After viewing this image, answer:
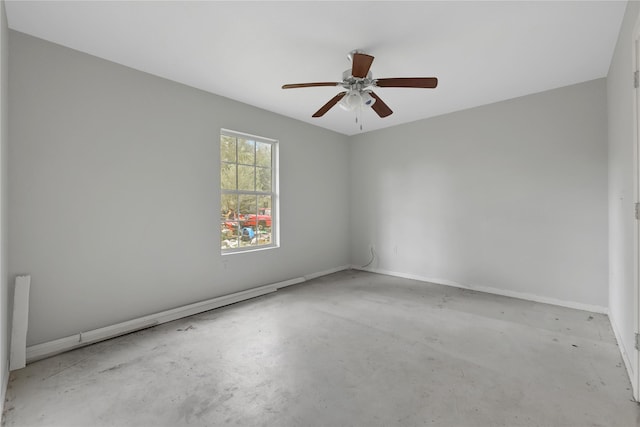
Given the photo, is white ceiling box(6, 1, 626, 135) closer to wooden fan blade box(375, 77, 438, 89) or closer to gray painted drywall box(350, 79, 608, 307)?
wooden fan blade box(375, 77, 438, 89)

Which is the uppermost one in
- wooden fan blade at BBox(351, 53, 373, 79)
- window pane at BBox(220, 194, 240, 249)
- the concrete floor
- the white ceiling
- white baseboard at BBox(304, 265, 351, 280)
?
the white ceiling

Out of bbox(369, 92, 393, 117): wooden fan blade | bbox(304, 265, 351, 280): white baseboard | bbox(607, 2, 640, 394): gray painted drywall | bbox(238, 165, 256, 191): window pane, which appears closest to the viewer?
bbox(607, 2, 640, 394): gray painted drywall

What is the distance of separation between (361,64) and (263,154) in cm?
248

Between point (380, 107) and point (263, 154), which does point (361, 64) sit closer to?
point (380, 107)

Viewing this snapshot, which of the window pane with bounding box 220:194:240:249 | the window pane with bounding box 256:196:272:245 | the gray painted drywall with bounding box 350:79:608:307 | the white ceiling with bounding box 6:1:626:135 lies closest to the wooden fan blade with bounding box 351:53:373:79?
the white ceiling with bounding box 6:1:626:135

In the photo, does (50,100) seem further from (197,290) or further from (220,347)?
(220,347)

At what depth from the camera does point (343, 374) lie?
86.0 inches

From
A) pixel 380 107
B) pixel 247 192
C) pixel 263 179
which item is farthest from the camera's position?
pixel 263 179

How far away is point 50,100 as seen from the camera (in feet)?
8.39

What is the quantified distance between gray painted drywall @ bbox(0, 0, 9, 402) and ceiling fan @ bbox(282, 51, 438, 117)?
2.07 m

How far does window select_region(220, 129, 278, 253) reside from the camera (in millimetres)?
3986

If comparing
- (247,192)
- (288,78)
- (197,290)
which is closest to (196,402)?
(197,290)

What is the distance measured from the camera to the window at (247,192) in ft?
13.1

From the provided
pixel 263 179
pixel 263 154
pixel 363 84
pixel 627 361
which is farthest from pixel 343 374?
pixel 263 154
